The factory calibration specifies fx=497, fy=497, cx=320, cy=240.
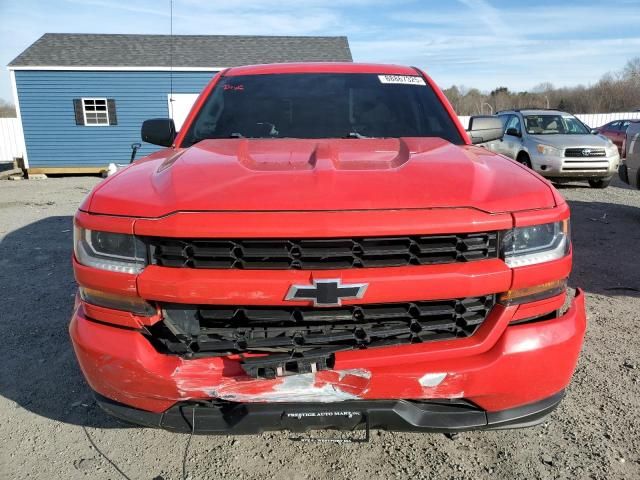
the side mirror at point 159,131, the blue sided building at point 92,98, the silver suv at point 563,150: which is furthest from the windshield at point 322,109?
the blue sided building at point 92,98

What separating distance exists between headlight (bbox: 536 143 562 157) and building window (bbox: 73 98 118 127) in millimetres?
13466

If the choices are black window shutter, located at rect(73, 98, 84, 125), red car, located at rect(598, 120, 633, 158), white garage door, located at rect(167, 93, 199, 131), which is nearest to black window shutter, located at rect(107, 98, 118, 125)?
black window shutter, located at rect(73, 98, 84, 125)

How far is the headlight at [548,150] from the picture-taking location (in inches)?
418

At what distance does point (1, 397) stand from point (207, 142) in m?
1.93

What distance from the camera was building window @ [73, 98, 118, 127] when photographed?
55.4 ft

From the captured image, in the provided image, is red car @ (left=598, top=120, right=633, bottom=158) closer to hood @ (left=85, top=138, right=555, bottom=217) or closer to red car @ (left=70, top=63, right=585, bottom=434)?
hood @ (left=85, top=138, right=555, bottom=217)

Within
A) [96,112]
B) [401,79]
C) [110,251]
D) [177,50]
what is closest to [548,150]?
[401,79]

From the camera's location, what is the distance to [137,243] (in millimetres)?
1844

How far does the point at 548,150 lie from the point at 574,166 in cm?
65

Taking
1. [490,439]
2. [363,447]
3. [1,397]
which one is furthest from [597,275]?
[1,397]

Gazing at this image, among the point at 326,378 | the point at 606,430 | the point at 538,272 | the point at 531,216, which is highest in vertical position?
the point at 531,216

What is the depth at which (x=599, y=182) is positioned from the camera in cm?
1141

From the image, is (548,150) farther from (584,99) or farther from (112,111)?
(584,99)

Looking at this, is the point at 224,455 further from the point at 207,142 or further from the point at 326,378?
the point at 207,142
